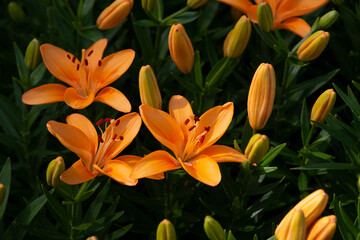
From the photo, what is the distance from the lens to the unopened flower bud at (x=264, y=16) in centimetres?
119

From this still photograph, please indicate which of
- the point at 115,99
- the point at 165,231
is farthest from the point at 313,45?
the point at 165,231

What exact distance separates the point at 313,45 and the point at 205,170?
1.21 ft

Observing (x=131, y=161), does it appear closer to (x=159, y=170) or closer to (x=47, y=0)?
(x=159, y=170)

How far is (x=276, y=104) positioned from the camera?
1304 millimetres

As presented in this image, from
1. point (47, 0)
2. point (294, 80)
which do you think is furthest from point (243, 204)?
point (47, 0)

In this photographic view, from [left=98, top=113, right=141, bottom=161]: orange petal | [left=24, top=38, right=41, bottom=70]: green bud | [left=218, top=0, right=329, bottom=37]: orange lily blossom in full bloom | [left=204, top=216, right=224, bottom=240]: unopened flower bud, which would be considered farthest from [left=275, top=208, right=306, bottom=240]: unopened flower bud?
[left=24, top=38, right=41, bottom=70]: green bud

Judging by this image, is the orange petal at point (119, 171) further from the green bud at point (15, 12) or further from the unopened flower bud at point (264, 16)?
the green bud at point (15, 12)

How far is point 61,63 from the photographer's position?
1226mm

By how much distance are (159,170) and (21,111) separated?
1.66ft

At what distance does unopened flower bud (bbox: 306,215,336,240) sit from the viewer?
870mm

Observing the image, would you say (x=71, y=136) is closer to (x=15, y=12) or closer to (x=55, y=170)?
(x=55, y=170)

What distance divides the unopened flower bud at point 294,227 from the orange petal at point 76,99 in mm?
475

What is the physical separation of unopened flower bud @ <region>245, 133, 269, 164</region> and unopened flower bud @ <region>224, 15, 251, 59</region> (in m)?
0.26

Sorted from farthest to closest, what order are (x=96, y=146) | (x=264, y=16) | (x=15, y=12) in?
(x=15, y=12) → (x=264, y=16) → (x=96, y=146)
